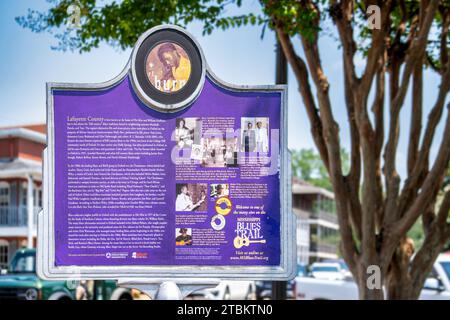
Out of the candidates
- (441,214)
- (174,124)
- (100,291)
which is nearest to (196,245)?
(174,124)

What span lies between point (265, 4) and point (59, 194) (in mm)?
5543

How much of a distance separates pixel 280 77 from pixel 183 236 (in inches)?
202

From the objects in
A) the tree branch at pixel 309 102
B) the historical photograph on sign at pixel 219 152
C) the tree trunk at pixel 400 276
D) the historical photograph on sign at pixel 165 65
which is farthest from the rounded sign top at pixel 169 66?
the tree trunk at pixel 400 276

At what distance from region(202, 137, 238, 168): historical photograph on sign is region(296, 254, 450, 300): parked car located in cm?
1060

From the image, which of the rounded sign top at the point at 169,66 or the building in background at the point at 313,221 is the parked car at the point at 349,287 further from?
the building in background at the point at 313,221

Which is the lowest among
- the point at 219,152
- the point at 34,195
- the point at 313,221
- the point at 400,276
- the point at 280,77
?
the point at 313,221

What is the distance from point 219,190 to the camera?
17.4 feet

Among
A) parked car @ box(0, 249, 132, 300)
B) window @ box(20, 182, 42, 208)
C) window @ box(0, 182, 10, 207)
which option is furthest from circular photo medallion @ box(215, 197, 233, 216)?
window @ box(0, 182, 10, 207)

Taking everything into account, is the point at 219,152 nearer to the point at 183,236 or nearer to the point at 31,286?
the point at 183,236

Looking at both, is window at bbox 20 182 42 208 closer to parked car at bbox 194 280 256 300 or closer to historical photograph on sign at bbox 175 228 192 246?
parked car at bbox 194 280 256 300

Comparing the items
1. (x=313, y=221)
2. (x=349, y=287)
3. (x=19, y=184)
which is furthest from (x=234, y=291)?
(x=313, y=221)

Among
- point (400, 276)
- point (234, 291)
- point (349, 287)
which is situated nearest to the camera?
point (400, 276)

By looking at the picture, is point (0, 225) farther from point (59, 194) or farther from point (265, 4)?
point (59, 194)

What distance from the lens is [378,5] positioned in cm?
1005
